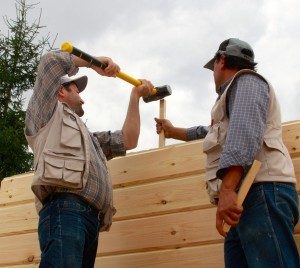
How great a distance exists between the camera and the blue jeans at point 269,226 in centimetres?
247

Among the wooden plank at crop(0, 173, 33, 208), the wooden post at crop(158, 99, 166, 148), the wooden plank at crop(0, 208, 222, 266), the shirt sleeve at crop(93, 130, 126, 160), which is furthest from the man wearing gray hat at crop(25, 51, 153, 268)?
the wooden plank at crop(0, 173, 33, 208)

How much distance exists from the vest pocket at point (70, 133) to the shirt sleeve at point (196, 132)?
1.00 m

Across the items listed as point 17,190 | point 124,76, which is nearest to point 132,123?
point 124,76

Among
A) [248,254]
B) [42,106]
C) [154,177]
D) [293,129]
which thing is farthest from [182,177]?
[248,254]

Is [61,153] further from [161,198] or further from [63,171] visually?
[161,198]

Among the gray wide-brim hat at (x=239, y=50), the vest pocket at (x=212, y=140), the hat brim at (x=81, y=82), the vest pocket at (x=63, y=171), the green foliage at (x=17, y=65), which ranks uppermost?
the green foliage at (x=17, y=65)

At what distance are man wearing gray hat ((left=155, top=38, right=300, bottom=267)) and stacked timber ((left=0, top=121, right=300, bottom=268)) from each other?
608 mm

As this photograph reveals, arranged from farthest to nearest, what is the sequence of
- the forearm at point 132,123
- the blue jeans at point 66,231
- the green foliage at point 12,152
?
1. the green foliage at point 12,152
2. the forearm at point 132,123
3. the blue jeans at point 66,231

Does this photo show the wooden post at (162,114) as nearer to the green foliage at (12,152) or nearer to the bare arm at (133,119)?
the bare arm at (133,119)

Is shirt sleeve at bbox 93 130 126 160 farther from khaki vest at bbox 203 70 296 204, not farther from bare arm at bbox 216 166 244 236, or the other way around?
bare arm at bbox 216 166 244 236

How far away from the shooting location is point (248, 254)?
101 inches

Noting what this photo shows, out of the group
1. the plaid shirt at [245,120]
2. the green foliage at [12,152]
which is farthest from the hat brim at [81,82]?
the green foliage at [12,152]

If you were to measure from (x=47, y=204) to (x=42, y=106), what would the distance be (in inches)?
21.5

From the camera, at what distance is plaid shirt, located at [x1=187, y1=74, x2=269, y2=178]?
253cm
